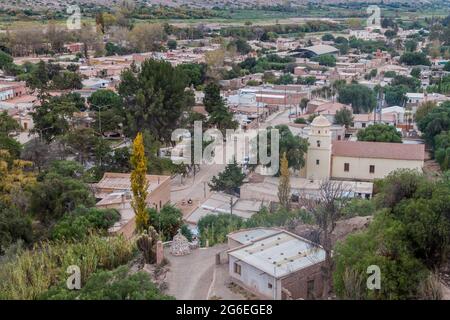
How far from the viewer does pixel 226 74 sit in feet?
151

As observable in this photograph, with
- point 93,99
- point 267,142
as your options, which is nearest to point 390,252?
point 267,142

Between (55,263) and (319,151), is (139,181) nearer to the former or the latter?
(55,263)

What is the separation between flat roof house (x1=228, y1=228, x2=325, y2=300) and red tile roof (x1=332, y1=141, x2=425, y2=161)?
10.7 metres

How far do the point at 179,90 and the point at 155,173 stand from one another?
5275mm

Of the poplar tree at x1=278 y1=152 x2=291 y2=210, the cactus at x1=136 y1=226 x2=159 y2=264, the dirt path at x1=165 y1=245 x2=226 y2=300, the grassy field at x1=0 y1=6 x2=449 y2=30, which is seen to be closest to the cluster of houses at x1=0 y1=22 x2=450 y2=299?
the dirt path at x1=165 y1=245 x2=226 y2=300

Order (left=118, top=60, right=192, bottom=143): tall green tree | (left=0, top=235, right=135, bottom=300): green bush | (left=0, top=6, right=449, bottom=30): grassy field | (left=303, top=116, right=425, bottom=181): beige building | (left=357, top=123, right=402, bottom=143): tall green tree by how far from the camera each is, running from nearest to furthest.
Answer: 1. (left=0, top=235, right=135, bottom=300): green bush
2. (left=303, top=116, right=425, bottom=181): beige building
3. (left=357, top=123, right=402, bottom=143): tall green tree
4. (left=118, top=60, right=192, bottom=143): tall green tree
5. (left=0, top=6, right=449, bottom=30): grassy field

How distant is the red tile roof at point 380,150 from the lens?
71.8 ft

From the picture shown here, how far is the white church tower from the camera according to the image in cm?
2189

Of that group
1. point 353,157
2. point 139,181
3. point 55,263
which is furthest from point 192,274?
point 353,157

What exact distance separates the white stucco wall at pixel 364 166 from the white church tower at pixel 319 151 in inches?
15.3

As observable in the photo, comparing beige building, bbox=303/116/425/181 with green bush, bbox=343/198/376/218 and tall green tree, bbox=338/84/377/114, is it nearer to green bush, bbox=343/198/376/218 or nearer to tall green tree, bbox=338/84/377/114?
green bush, bbox=343/198/376/218

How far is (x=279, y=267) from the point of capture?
10805 mm

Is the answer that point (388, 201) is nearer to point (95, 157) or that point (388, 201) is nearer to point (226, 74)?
point (95, 157)

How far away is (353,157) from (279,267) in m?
12.1
